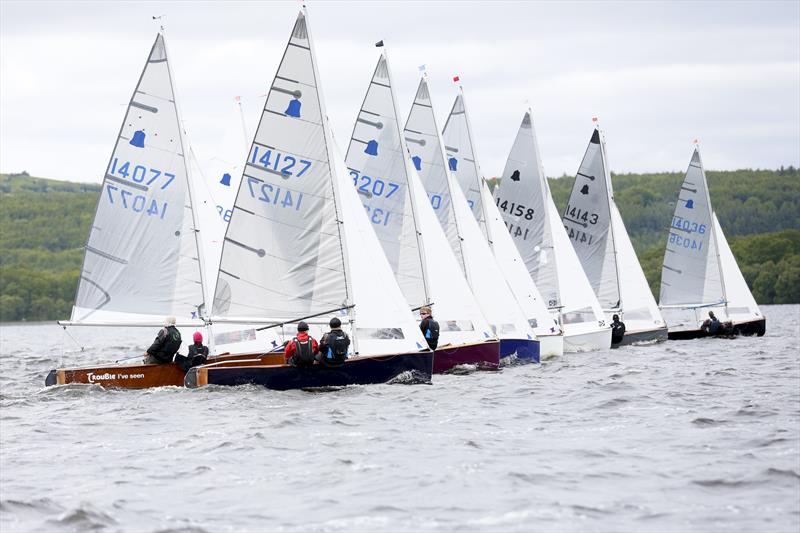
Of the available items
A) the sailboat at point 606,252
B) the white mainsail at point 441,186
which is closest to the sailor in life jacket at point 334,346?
the white mainsail at point 441,186

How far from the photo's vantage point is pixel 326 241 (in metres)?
19.8

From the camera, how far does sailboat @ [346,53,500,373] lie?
23.6m

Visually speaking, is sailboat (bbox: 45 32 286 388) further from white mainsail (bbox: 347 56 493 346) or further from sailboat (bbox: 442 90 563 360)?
sailboat (bbox: 442 90 563 360)

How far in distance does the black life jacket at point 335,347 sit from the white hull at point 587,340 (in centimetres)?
1248

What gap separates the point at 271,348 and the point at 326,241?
3.06 m

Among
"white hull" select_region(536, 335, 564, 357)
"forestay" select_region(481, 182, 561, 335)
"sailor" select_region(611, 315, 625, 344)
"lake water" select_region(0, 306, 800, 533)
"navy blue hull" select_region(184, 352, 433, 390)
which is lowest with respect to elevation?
"lake water" select_region(0, 306, 800, 533)

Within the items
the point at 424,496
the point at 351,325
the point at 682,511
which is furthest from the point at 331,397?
the point at 682,511

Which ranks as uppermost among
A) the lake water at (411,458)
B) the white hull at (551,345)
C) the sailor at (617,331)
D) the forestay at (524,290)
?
the forestay at (524,290)

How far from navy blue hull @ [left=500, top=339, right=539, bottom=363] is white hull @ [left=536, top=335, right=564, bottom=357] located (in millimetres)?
1740

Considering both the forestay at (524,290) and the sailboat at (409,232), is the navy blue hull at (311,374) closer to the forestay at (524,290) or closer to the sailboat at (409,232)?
the sailboat at (409,232)

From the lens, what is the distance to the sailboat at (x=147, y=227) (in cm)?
2169

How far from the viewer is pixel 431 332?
21.8m

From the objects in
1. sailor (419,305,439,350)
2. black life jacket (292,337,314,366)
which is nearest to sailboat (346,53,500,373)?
sailor (419,305,439,350)

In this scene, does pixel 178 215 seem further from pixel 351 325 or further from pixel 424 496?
pixel 424 496
